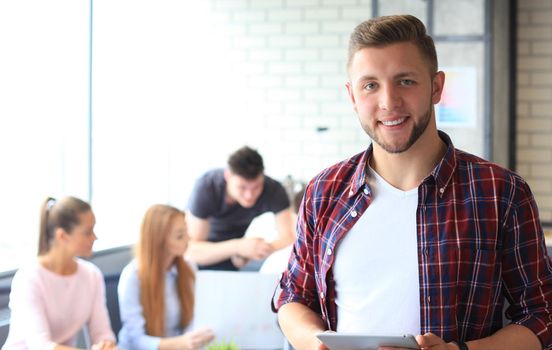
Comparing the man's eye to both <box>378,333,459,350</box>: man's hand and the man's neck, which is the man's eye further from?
<box>378,333,459,350</box>: man's hand

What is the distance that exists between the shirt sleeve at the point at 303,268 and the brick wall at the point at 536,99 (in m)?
4.94

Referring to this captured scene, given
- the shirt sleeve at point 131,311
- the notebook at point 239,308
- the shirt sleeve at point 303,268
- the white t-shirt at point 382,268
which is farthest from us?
the shirt sleeve at point 131,311

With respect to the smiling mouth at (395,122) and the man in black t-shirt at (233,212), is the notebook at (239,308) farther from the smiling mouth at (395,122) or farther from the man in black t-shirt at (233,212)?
the smiling mouth at (395,122)

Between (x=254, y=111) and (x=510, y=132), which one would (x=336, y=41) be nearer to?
(x=254, y=111)

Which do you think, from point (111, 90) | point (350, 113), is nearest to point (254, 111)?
point (350, 113)

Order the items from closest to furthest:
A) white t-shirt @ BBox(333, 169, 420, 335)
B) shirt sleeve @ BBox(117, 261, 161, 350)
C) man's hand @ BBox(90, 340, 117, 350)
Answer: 1. white t-shirt @ BBox(333, 169, 420, 335)
2. man's hand @ BBox(90, 340, 117, 350)
3. shirt sleeve @ BBox(117, 261, 161, 350)

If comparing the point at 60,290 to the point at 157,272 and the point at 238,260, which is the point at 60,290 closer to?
the point at 157,272

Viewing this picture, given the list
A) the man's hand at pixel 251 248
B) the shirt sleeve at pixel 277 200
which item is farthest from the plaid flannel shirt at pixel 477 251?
the shirt sleeve at pixel 277 200

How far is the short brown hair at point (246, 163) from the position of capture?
443 centimetres

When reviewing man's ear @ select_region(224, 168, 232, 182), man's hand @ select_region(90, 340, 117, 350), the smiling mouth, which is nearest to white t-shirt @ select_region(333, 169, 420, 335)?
the smiling mouth

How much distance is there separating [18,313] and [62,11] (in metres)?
1.81

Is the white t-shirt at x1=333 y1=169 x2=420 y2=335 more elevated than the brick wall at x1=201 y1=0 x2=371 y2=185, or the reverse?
the brick wall at x1=201 y1=0 x2=371 y2=185

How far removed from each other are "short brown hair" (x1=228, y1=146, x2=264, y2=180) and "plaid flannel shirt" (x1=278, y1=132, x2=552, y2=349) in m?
2.91

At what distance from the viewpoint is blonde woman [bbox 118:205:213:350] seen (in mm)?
3713
